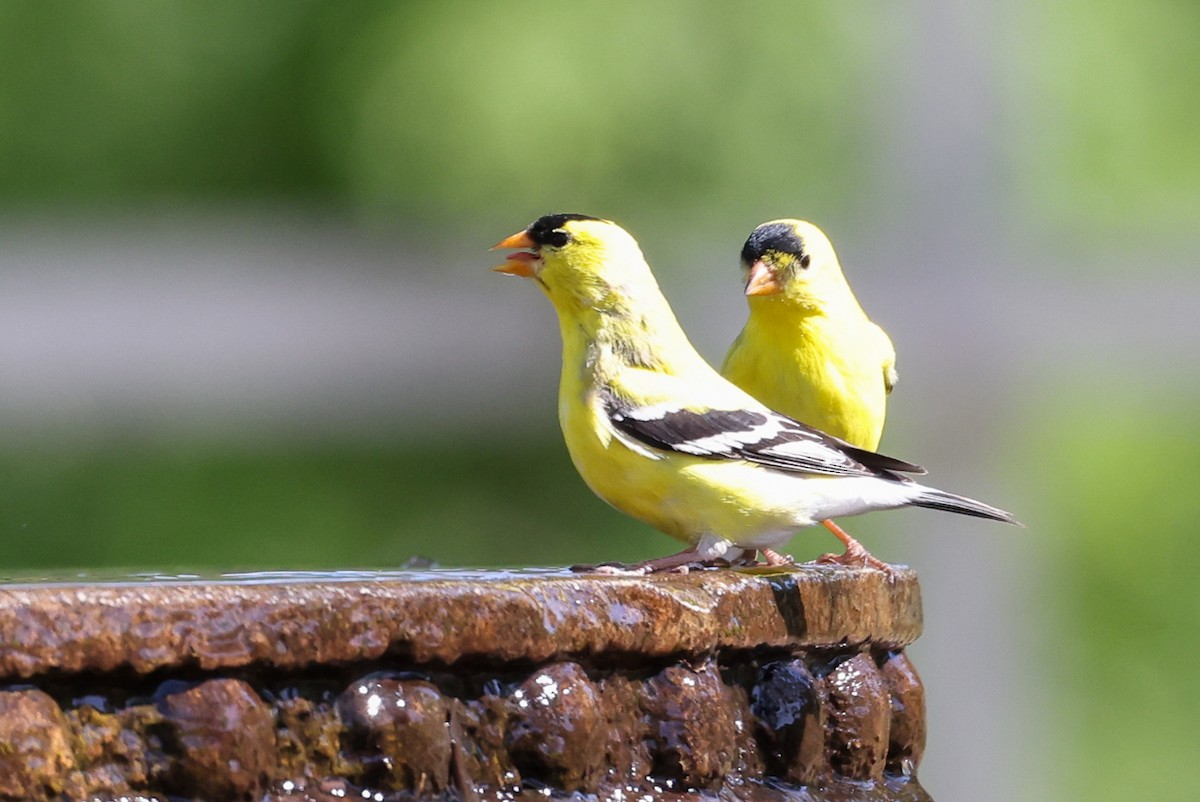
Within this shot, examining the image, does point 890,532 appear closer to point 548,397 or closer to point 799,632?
point 548,397

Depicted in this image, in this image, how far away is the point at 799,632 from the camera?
6.04ft

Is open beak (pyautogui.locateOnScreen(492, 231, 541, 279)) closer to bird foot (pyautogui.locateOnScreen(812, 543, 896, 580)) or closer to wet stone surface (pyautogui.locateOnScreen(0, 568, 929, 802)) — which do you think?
bird foot (pyautogui.locateOnScreen(812, 543, 896, 580))

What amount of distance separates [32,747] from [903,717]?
1.08m

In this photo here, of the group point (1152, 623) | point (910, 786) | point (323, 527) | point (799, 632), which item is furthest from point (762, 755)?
point (1152, 623)

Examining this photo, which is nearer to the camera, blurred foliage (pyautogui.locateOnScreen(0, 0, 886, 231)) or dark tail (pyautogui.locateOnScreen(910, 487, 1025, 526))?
dark tail (pyautogui.locateOnScreen(910, 487, 1025, 526))

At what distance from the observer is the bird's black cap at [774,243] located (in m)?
3.08

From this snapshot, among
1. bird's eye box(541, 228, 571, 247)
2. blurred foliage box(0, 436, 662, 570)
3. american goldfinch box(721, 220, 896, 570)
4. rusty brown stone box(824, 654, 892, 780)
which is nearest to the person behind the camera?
rusty brown stone box(824, 654, 892, 780)

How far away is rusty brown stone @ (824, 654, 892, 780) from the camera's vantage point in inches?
74.4

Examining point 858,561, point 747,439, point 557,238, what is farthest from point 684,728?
point 557,238

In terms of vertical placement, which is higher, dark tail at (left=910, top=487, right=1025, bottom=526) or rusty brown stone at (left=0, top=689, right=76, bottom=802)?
dark tail at (left=910, top=487, right=1025, bottom=526)

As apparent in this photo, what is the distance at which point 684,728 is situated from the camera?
1.66 meters

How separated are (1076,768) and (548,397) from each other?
275 centimetres

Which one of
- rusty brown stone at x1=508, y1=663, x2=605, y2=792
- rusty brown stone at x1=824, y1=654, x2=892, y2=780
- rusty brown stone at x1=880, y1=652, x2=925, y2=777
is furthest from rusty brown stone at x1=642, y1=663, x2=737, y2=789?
rusty brown stone at x1=880, y1=652, x2=925, y2=777

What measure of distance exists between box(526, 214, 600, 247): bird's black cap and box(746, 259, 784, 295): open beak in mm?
357
